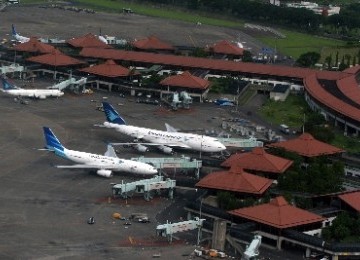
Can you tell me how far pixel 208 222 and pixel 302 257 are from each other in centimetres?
1049

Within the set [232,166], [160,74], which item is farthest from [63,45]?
[232,166]

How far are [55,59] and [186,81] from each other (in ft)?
99.4

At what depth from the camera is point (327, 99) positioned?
139 meters

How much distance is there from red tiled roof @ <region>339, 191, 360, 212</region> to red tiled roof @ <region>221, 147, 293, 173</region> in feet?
34.0

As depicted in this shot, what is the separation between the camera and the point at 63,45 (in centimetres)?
19700

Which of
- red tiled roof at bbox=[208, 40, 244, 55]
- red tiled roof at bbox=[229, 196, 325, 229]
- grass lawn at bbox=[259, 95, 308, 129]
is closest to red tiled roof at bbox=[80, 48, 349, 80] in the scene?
grass lawn at bbox=[259, 95, 308, 129]

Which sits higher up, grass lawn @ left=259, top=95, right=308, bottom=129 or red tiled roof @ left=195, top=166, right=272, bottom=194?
red tiled roof @ left=195, top=166, right=272, bottom=194

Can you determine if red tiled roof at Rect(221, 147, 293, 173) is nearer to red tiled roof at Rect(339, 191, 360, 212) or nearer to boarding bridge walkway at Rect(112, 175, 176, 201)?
boarding bridge walkway at Rect(112, 175, 176, 201)

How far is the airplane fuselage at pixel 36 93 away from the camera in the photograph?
142250mm

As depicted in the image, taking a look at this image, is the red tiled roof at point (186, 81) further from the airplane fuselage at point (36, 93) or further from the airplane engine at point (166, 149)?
the airplane engine at point (166, 149)

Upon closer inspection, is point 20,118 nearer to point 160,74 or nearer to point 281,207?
point 160,74

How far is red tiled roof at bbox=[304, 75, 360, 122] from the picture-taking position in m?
128

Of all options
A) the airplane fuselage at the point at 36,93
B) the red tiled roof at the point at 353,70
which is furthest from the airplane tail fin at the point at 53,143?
the red tiled roof at the point at 353,70

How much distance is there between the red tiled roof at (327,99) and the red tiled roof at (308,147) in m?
18.0
